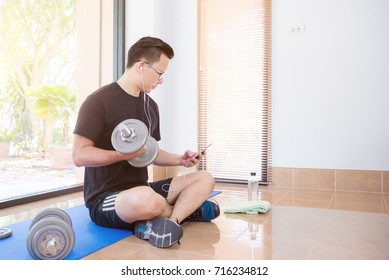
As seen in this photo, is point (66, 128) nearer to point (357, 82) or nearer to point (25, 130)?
point (25, 130)

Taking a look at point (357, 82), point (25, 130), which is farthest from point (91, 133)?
point (357, 82)

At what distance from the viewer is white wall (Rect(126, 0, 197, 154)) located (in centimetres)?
385

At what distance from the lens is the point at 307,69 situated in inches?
134

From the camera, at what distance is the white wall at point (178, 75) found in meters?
3.85

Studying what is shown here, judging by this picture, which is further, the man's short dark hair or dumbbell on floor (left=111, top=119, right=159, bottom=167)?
the man's short dark hair

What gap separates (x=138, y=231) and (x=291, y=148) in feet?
7.24

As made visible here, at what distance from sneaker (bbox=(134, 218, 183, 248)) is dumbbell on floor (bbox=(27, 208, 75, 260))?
378 mm

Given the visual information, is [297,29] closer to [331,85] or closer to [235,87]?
[331,85]

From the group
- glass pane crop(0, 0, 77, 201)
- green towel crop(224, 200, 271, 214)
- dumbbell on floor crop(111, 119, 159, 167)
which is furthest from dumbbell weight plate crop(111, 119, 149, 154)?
glass pane crop(0, 0, 77, 201)

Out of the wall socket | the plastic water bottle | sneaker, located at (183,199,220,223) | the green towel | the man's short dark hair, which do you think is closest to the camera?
the man's short dark hair

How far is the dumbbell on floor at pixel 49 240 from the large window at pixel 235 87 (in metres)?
2.49

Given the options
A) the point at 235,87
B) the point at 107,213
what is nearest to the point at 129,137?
the point at 107,213

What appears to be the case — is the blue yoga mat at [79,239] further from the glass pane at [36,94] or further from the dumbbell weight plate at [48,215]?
the glass pane at [36,94]

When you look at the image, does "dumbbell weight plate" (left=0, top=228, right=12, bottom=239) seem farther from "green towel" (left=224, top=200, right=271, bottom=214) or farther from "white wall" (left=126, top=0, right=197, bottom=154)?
"white wall" (left=126, top=0, right=197, bottom=154)
